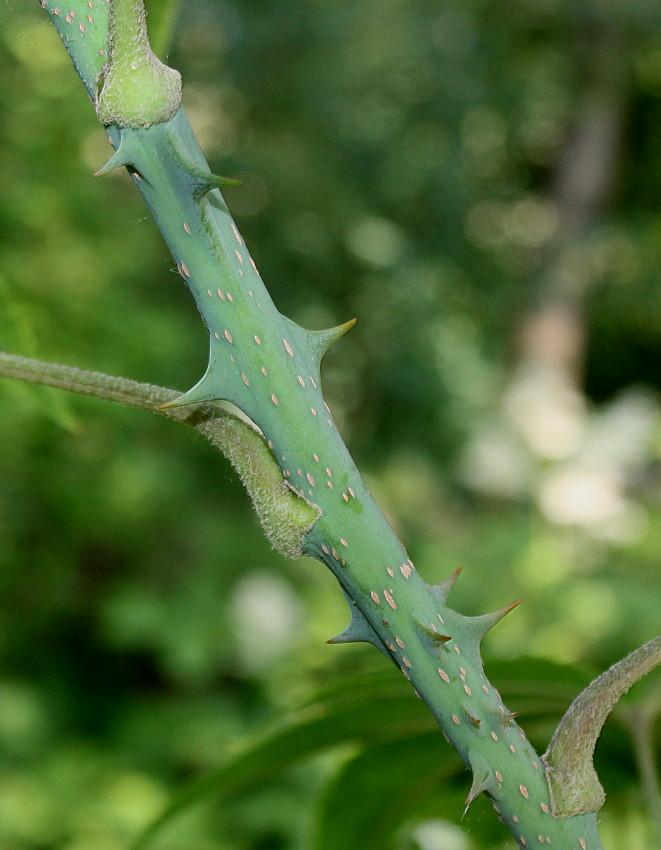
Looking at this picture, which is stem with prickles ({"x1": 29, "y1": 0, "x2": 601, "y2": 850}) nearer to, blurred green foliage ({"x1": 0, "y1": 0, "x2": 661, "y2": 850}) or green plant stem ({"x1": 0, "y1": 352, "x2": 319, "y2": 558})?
green plant stem ({"x1": 0, "y1": 352, "x2": 319, "y2": 558})

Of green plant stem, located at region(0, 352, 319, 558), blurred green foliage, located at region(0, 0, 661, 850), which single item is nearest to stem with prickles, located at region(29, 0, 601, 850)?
green plant stem, located at region(0, 352, 319, 558)

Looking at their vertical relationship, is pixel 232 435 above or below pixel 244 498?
below

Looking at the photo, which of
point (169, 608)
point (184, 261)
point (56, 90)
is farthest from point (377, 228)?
point (184, 261)

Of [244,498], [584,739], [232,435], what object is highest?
[244,498]

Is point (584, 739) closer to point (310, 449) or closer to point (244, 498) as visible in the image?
point (310, 449)

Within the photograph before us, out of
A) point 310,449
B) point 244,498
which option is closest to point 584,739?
point 310,449

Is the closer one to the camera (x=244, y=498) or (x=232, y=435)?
(x=232, y=435)

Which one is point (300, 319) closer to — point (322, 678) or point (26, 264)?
point (26, 264)
